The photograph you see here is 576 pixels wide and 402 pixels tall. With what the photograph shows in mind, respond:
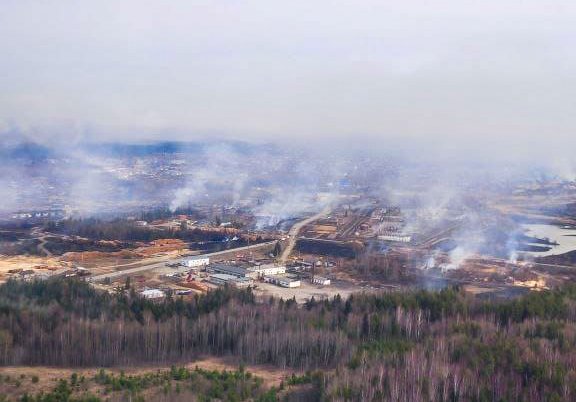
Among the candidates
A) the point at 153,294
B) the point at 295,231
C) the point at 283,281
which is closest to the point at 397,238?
the point at 295,231

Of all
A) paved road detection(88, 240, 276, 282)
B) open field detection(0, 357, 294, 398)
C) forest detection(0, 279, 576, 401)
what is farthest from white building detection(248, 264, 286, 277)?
open field detection(0, 357, 294, 398)

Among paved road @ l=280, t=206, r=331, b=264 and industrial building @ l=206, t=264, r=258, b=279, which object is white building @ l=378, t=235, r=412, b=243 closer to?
paved road @ l=280, t=206, r=331, b=264

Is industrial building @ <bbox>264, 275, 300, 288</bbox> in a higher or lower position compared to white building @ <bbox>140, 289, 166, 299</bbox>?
lower

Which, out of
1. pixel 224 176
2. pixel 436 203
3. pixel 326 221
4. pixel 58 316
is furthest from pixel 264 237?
pixel 224 176

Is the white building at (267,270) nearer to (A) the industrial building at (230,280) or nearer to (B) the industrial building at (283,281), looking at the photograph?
(B) the industrial building at (283,281)

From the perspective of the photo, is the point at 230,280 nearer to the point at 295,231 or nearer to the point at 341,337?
the point at 341,337

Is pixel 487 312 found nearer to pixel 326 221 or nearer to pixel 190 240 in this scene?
pixel 190 240
